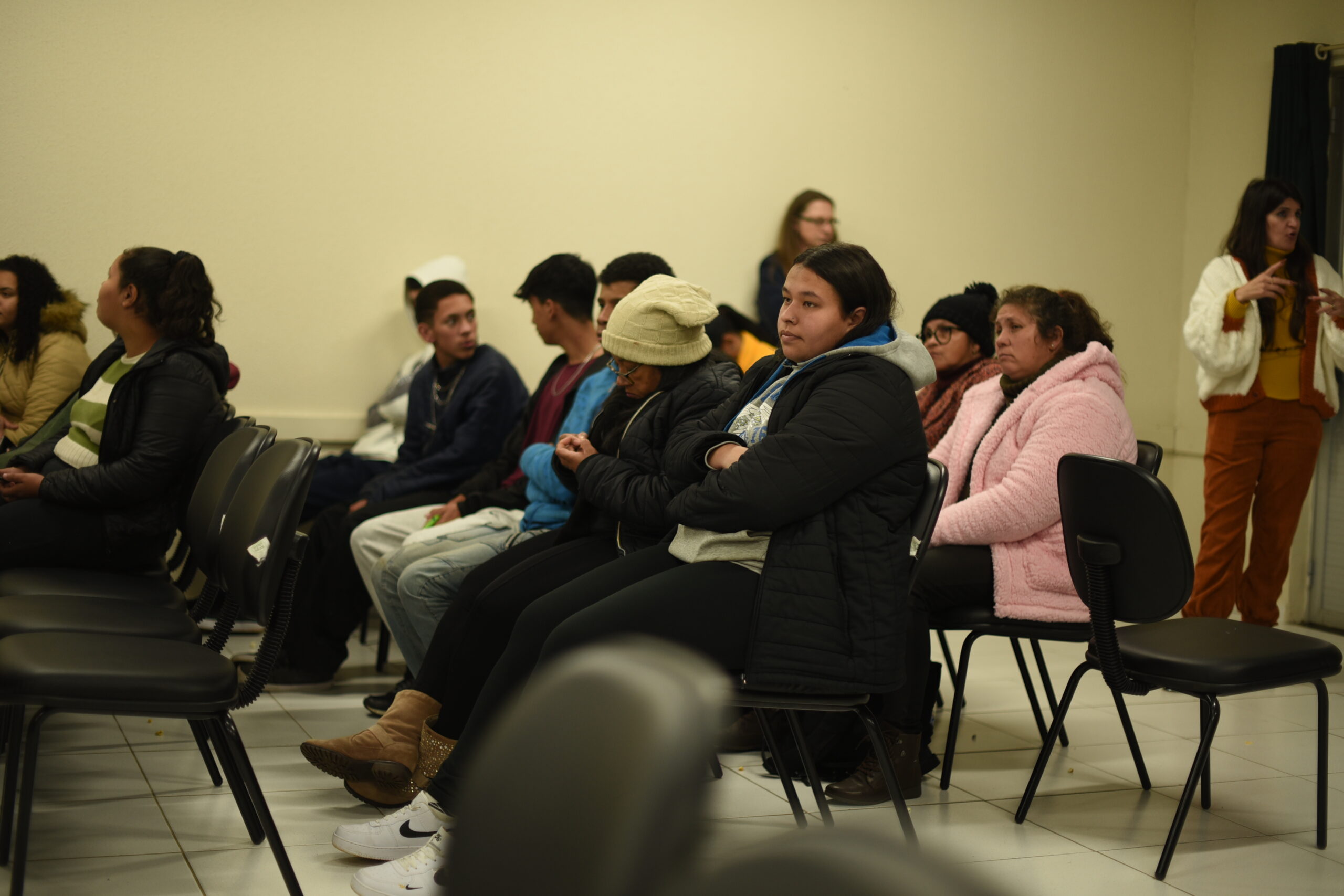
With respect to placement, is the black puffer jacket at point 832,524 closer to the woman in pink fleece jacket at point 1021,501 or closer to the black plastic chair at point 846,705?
the black plastic chair at point 846,705

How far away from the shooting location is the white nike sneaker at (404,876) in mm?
2012

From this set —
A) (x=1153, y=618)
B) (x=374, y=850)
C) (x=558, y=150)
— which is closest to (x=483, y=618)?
(x=374, y=850)

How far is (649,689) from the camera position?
2.19 feet

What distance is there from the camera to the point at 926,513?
83.6 inches

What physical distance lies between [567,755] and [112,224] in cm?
417

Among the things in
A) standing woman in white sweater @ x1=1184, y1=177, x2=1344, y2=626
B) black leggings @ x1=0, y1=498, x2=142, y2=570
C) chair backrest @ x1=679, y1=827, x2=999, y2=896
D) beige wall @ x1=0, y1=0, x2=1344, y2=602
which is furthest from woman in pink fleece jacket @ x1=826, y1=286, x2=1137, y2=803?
beige wall @ x1=0, y1=0, x2=1344, y2=602

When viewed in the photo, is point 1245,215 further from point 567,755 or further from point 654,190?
point 567,755

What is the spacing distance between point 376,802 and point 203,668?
672mm

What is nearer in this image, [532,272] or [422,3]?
[532,272]

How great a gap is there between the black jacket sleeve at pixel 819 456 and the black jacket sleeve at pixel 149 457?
1392mm

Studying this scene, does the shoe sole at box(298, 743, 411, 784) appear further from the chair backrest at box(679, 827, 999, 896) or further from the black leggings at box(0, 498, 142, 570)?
the chair backrest at box(679, 827, 999, 896)

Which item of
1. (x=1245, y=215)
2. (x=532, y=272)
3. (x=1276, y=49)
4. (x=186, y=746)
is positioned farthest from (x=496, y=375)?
(x=1276, y=49)

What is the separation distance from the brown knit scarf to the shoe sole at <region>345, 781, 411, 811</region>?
178 centimetres

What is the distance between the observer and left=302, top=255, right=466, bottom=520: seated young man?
13.3ft
